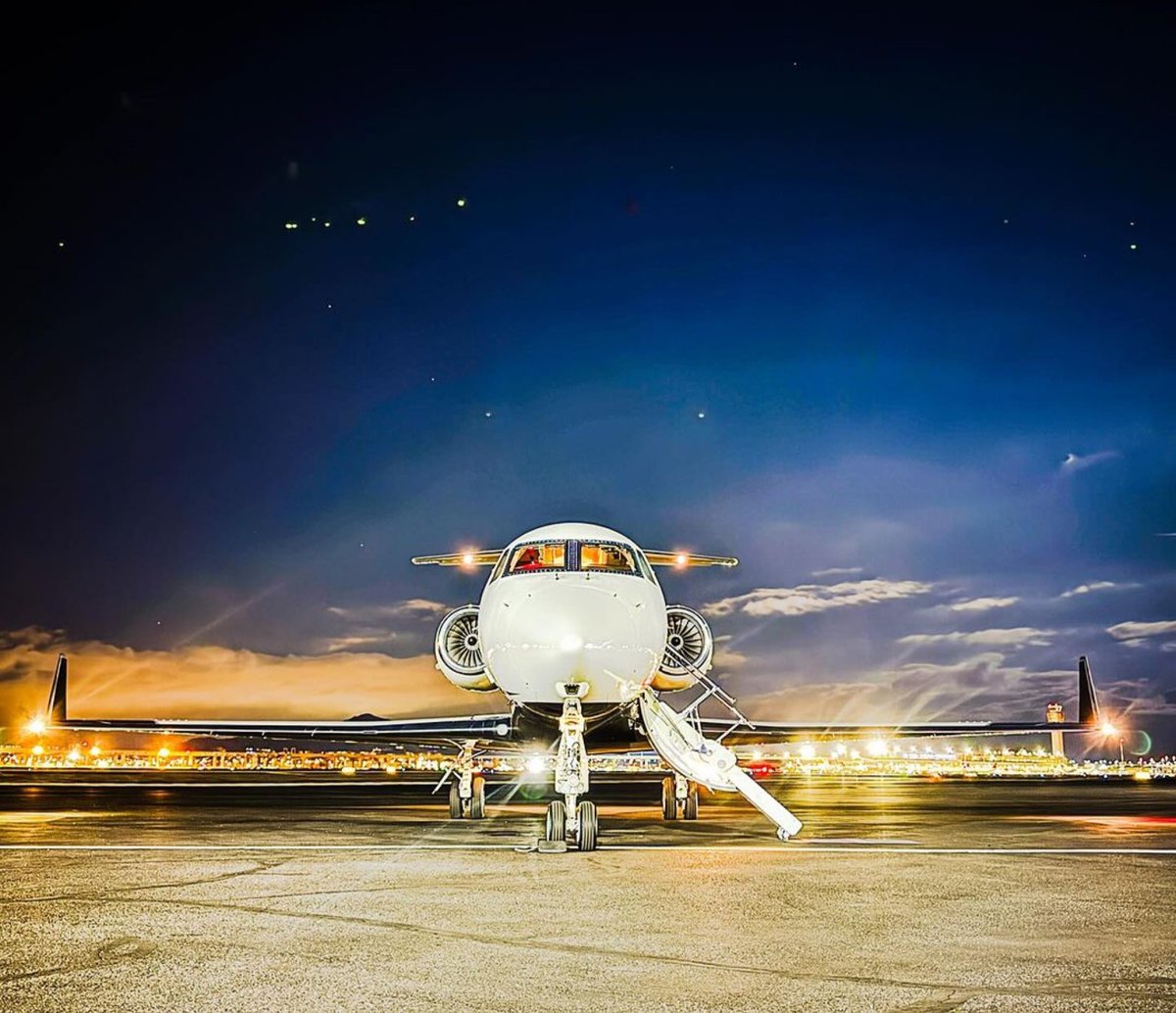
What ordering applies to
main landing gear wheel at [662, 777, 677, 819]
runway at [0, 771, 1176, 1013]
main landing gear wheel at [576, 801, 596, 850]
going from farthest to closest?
main landing gear wheel at [662, 777, 677, 819] → main landing gear wheel at [576, 801, 596, 850] → runway at [0, 771, 1176, 1013]

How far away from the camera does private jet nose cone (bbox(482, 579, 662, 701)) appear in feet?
42.3

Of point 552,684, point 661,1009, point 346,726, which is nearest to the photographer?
point 661,1009

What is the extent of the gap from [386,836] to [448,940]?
28.7 feet

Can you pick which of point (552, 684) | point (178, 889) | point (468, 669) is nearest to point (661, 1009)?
point (178, 889)

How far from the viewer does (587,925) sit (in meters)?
6.73

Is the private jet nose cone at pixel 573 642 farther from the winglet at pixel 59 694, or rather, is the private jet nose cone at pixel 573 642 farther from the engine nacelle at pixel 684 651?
the winglet at pixel 59 694

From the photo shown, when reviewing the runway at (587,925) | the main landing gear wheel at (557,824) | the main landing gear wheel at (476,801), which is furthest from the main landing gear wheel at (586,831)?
the main landing gear wheel at (476,801)

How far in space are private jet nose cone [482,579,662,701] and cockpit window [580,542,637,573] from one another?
24.4 inches

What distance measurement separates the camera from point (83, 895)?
7.90 m

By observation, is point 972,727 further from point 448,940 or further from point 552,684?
point 448,940

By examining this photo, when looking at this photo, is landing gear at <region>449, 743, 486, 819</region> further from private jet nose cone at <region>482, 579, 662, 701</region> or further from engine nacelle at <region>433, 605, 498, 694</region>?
private jet nose cone at <region>482, 579, 662, 701</region>

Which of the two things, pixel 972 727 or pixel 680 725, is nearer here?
pixel 680 725

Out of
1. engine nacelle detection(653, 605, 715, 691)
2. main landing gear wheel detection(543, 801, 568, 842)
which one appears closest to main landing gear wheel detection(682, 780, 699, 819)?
engine nacelle detection(653, 605, 715, 691)

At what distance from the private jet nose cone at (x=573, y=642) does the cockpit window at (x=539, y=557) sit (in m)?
0.59
